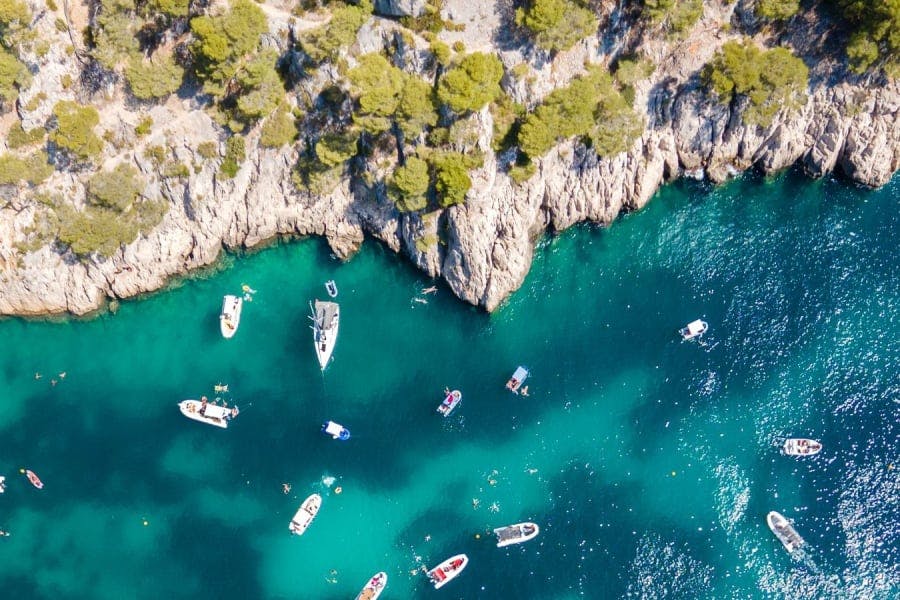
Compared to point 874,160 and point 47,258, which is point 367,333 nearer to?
point 47,258

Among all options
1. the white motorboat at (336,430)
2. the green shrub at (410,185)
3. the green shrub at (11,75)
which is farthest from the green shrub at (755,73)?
the green shrub at (11,75)

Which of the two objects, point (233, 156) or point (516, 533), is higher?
point (233, 156)

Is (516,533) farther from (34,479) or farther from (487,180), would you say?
(34,479)

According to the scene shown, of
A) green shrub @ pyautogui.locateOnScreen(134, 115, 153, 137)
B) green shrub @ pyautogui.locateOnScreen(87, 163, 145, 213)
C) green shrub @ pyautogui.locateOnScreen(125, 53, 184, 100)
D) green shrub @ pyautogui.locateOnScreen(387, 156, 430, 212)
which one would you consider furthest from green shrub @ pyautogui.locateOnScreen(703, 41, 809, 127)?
green shrub @ pyautogui.locateOnScreen(87, 163, 145, 213)

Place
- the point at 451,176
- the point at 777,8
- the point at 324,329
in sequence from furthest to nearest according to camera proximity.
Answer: the point at 324,329 < the point at 451,176 < the point at 777,8

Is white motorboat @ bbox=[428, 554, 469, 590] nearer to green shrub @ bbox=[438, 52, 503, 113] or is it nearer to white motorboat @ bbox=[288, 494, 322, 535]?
white motorboat @ bbox=[288, 494, 322, 535]

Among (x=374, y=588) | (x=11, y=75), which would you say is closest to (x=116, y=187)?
(x=11, y=75)

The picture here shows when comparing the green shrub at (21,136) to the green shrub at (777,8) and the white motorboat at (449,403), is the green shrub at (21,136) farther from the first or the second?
the green shrub at (777,8)
